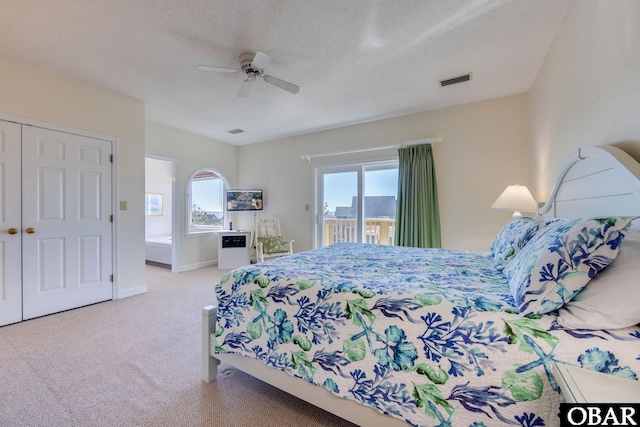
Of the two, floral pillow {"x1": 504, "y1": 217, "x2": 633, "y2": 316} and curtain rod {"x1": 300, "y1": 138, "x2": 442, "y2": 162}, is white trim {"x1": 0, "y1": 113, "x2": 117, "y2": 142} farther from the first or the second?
floral pillow {"x1": 504, "y1": 217, "x2": 633, "y2": 316}

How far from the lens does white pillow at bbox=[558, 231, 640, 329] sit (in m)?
0.81

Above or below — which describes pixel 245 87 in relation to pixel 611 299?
above

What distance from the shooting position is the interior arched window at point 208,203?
224 inches

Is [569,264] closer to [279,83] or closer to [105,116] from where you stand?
[279,83]

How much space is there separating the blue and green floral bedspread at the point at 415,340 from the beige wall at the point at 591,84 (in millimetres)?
1013

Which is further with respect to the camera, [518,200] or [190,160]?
[190,160]

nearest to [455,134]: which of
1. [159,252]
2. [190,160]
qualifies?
[190,160]

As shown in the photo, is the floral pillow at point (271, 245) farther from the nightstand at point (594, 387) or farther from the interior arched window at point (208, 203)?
the nightstand at point (594, 387)

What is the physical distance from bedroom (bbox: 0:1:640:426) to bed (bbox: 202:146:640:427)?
1.27ft

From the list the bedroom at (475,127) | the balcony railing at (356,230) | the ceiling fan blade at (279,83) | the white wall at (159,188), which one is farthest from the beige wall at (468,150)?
the white wall at (159,188)

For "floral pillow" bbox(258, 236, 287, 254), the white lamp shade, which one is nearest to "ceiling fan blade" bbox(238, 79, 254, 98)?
"floral pillow" bbox(258, 236, 287, 254)

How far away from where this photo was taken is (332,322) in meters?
1.21

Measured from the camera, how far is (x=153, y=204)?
6871 mm

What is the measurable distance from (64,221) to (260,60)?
2682 mm
